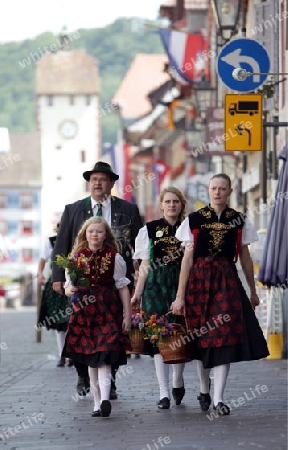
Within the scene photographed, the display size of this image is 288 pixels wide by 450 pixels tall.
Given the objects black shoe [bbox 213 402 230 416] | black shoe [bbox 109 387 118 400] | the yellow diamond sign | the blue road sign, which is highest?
the blue road sign

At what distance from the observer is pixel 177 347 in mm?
11055

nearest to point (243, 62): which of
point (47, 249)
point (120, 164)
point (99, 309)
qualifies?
point (47, 249)

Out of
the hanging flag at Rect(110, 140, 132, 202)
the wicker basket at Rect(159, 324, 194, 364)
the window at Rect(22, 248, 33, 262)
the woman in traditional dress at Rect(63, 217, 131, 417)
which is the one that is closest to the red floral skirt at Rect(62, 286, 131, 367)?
the woman in traditional dress at Rect(63, 217, 131, 417)

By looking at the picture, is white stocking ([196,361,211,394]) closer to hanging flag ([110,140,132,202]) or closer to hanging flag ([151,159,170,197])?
hanging flag ([110,140,132,202])

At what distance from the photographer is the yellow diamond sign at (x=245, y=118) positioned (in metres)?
15.1

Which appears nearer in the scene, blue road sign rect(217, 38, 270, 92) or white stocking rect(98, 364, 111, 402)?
white stocking rect(98, 364, 111, 402)

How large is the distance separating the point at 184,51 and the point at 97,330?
24.4 m

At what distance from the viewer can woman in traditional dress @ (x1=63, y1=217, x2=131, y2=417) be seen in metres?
10.9

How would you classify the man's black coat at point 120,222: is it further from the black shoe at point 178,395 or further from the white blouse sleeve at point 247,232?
the white blouse sleeve at point 247,232

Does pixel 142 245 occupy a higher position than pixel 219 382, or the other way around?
pixel 142 245

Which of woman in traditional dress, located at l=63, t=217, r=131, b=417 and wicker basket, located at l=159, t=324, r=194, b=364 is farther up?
woman in traditional dress, located at l=63, t=217, r=131, b=417

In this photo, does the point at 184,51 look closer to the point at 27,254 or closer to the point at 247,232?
the point at 247,232

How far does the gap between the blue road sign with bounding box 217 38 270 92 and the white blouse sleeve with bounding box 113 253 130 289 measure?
4430 millimetres

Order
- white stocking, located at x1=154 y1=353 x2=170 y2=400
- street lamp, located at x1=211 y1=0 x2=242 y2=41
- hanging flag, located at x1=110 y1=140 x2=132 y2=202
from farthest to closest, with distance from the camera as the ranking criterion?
hanging flag, located at x1=110 y1=140 x2=132 y2=202 → street lamp, located at x1=211 y1=0 x2=242 y2=41 → white stocking, located at x1=154 y1=353 x2=170 y2=400
